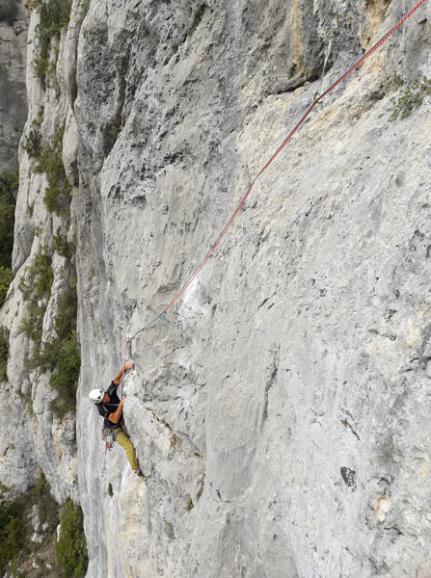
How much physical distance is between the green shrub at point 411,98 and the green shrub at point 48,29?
13177 millimetres

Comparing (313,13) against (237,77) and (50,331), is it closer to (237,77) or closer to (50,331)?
(237,77)

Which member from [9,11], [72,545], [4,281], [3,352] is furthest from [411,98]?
[9,11]

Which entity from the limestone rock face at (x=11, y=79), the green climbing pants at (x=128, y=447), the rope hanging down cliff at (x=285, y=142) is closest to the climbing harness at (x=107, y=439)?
the green climbing pants at (x=128, y=447)

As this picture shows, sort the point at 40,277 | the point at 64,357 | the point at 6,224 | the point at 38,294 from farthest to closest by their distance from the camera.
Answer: the point at 6,224 < the point at 38,294 < the point at 40,277 < the point at 64,357

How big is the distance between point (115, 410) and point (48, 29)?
1240cm

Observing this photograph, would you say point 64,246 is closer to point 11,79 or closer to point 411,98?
point 411,98

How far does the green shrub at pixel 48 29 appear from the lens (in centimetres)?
1342

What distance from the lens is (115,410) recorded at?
7547 mm

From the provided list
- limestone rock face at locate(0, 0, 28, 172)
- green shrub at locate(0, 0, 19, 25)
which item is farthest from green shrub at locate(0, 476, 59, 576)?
green shrub at locate(0, 0, 19, 25)

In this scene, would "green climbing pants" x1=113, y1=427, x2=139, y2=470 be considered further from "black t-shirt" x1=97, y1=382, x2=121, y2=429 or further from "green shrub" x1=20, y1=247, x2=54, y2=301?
"green shrub" x1=20, y1=247, x2=54, y2=301

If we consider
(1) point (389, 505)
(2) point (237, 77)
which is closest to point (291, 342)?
(1) point (389, 505)

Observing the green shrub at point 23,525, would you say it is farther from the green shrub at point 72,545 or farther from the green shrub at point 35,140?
the green shrub at point 35,140

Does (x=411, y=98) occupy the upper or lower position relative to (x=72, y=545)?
upper

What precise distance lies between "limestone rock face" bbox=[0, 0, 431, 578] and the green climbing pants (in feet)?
0.52
